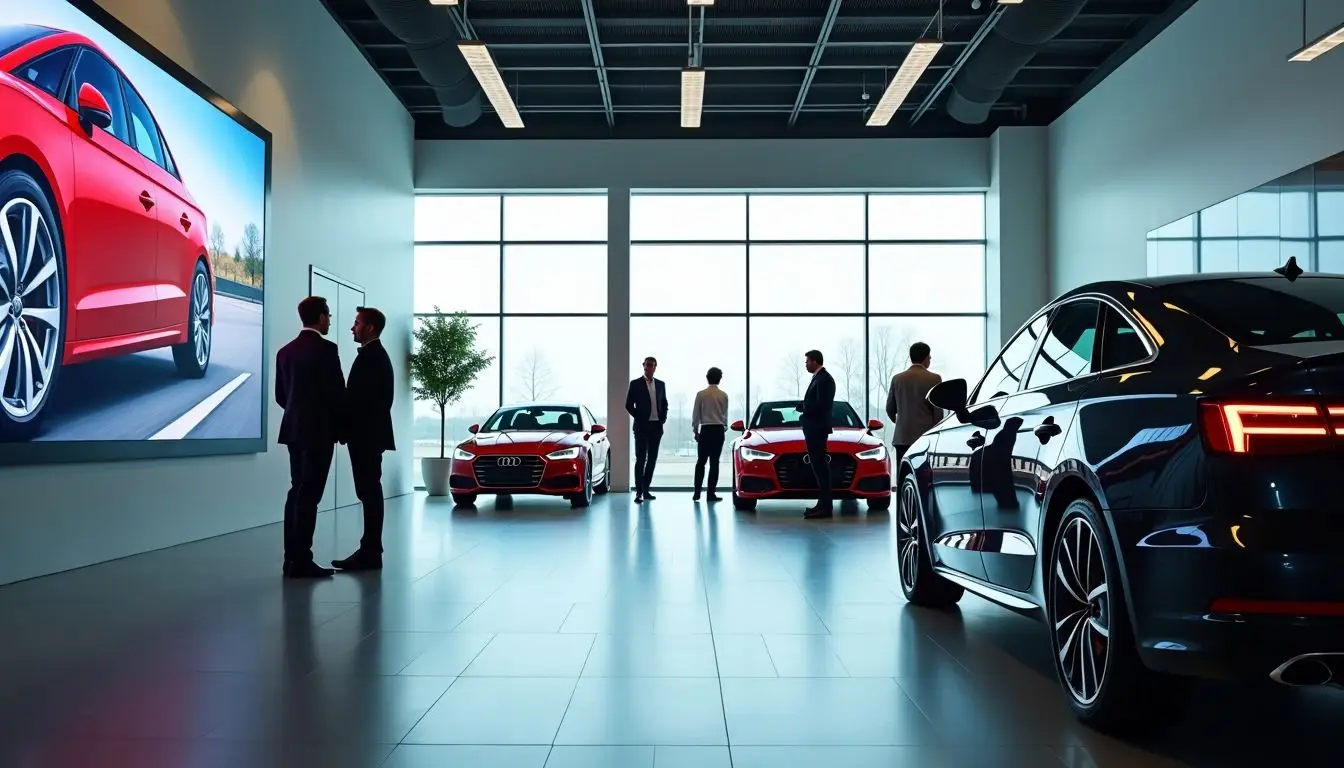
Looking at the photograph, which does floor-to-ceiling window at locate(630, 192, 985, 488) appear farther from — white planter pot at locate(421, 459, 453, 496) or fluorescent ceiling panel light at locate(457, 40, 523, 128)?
fluorescent ceiling panel light at locate(457, 40, 523, 128)

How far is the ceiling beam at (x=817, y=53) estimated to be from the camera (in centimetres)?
1206

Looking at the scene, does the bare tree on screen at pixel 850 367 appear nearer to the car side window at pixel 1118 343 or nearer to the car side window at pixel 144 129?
the car side window at pixel 144 129

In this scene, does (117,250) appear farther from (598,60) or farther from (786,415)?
(598,60)

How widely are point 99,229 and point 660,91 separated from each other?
9.87 m

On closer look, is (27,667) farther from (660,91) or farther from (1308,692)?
(660,91)

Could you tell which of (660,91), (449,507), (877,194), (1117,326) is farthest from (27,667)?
(877,194)

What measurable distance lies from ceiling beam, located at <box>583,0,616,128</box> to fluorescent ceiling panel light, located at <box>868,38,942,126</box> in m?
3.48

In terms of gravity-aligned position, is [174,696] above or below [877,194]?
below

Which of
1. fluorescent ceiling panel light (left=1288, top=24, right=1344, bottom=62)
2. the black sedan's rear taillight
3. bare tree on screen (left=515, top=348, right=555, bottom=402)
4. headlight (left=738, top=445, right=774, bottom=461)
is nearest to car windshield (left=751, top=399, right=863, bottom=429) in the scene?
headlight (left=738, top=445, right=774, bottom=461)

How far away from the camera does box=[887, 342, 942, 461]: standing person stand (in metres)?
9.21

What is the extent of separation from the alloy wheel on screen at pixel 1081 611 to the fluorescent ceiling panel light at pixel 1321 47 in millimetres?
6817

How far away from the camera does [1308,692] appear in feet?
12.2

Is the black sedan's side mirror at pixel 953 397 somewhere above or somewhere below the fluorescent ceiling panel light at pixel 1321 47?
below

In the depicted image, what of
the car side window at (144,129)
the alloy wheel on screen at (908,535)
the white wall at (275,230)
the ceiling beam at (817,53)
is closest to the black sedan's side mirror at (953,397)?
the alloy wheel on screen at (908,535)
